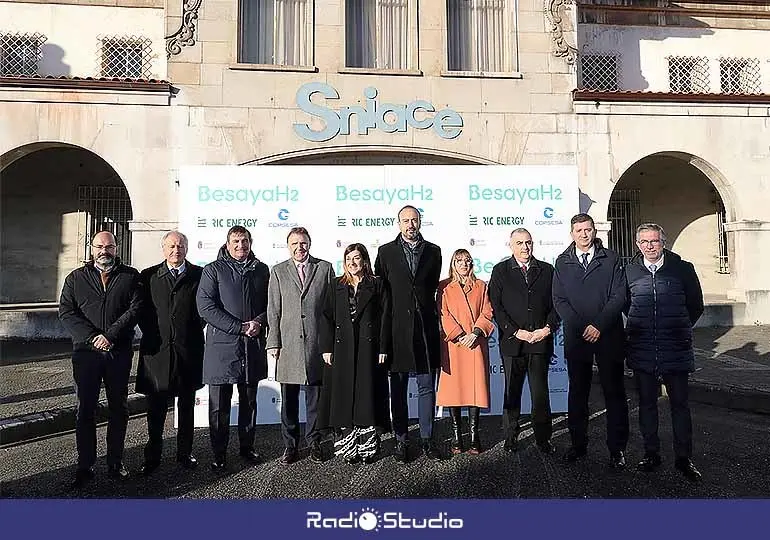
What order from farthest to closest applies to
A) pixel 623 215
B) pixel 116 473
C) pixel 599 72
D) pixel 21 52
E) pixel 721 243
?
pixel 623 215 < pixel 721 243 < pixel 599 72 < pixel 21 52 < pixel 116 473

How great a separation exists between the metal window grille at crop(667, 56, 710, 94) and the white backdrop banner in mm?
8692

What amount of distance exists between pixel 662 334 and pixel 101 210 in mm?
12882

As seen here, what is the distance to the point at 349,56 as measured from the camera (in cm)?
1056

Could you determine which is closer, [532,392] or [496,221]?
[532,392]

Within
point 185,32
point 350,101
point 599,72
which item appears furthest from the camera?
point 599,72

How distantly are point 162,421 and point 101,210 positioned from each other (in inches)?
413

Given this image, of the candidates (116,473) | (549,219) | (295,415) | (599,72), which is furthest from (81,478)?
(599,72)

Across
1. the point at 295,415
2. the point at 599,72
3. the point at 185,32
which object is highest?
the point at 599,72

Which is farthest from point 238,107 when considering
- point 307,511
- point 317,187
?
point 307,511

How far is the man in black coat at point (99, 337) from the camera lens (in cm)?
421

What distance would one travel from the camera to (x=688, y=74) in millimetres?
12883

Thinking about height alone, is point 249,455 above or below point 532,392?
below

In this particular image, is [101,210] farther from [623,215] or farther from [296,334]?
[623,215]

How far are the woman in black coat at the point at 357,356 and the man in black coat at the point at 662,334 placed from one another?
2031mm
